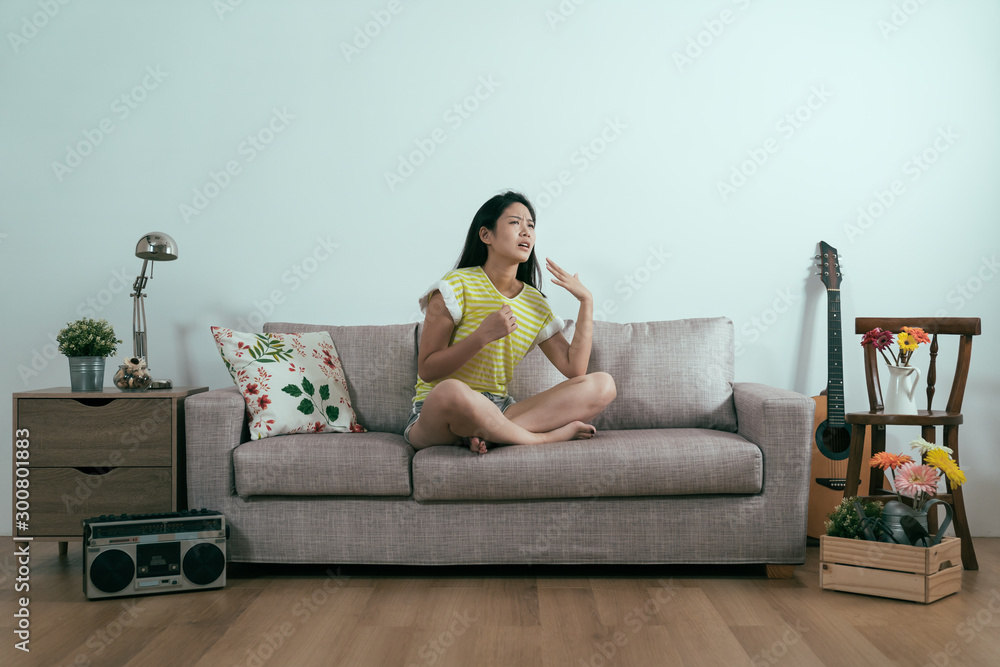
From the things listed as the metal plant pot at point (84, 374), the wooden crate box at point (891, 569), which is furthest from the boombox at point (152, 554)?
the wooden crate box at point (891, 569)

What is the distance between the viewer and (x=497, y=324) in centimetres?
209

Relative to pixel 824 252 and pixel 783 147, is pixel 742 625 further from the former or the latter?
pixel 783 147

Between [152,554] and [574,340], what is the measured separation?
4.53 ft

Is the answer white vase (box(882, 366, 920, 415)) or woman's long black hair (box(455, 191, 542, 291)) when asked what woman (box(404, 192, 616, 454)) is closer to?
woman's long black hair (box(455, 191, 542, 291))

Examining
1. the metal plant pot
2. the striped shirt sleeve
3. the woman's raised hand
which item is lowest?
the metal plant pot

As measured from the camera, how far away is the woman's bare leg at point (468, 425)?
1954mm

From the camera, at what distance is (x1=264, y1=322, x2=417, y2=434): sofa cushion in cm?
249

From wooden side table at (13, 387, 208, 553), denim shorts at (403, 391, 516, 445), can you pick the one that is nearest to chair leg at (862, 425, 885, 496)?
denim shorts at (403, 391, 516, 445)

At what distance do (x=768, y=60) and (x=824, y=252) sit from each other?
0.81m

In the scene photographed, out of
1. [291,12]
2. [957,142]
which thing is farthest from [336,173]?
[957,142]

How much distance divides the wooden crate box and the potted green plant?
7.52 ft

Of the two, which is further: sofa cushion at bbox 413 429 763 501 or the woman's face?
the woman's face

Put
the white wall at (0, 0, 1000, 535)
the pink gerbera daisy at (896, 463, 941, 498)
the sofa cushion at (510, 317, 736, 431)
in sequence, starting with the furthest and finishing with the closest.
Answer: the white wall at (0, 0, 1000, 535)
the sofa cushion at (510, 317, 736, 431)
the pink gerbera daisy at (896, 463, 941, 498)

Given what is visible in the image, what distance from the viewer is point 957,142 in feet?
9.16
